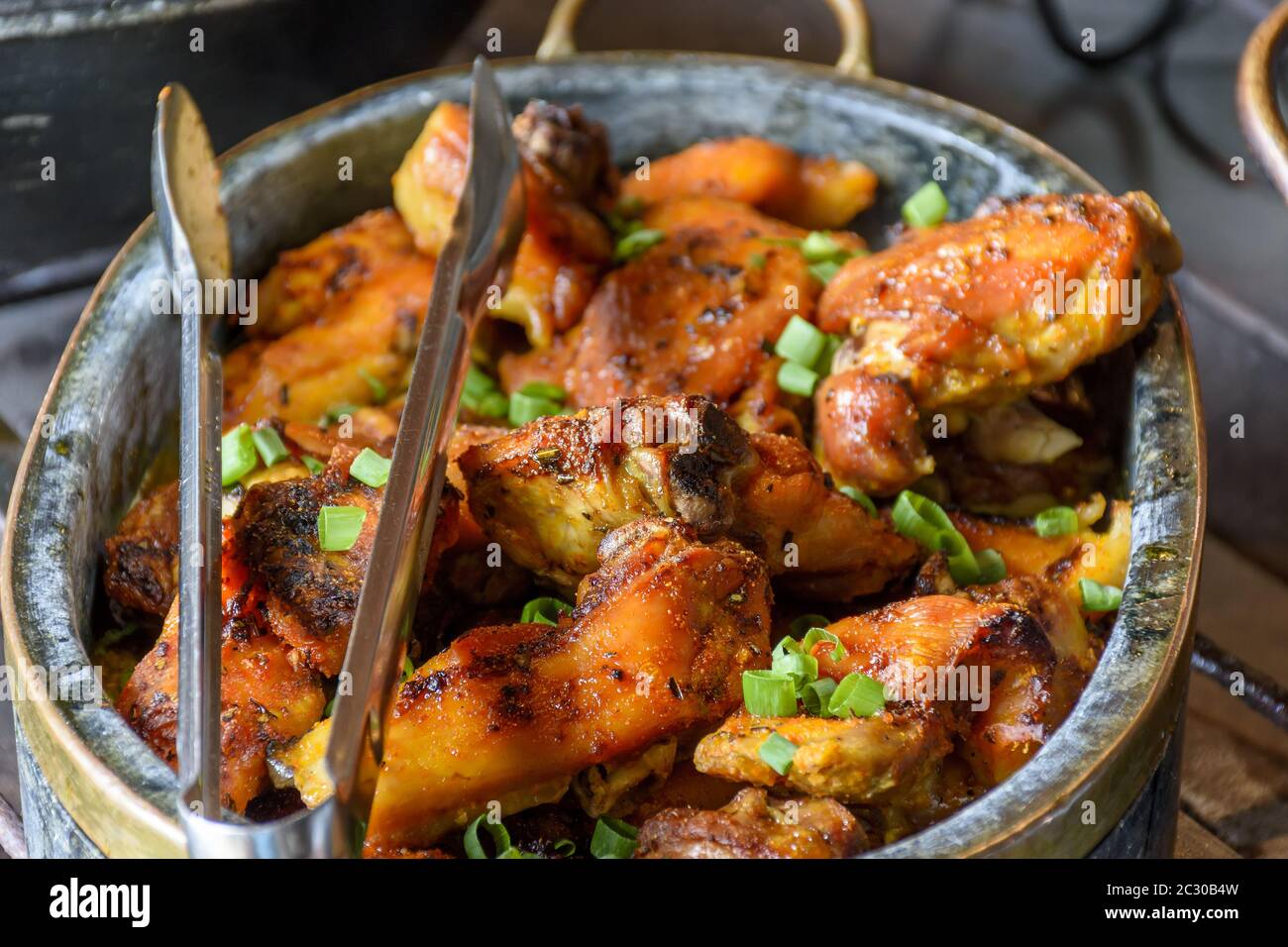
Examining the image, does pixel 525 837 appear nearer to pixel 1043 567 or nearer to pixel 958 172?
pixel 1043 567

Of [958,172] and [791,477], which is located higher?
[958,172]

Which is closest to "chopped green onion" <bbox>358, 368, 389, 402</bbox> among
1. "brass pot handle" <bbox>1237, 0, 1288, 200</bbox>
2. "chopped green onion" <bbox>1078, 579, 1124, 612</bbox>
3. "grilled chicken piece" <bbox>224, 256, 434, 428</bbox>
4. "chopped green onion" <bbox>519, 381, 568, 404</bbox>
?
"grilled chicken piece" <bbox>224, 256, 434, 428</bbox>

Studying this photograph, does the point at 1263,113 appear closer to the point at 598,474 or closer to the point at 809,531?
the point at 809,531

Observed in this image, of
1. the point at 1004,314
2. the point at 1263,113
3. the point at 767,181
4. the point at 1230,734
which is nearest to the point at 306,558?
the point at 1004,314
